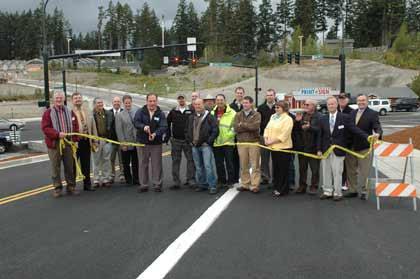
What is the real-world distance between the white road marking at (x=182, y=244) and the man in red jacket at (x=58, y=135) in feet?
9.88

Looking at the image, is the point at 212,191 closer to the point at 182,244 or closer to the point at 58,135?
the point at 58,135

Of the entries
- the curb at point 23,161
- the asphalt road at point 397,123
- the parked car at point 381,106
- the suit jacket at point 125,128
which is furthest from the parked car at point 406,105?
the suit jacket at point 125,128

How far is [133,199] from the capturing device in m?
9.23

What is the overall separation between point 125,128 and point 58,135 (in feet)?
4.57

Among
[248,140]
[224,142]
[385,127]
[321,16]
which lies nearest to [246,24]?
[321,16]

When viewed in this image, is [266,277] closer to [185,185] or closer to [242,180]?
[242,180]

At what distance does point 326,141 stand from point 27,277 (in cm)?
568

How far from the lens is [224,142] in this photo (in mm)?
9945

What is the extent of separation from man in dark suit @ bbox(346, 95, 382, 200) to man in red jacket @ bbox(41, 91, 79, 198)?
5192 millimetres

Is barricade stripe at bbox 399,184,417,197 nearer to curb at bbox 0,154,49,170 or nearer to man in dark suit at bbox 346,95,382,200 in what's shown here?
man in dark suit at bbox 346,95,382,200

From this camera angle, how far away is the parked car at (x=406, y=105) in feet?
204

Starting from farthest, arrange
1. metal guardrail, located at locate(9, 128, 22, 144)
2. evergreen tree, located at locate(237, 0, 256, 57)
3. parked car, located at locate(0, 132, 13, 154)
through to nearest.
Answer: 1. evergreen tree, located at locate(237, 0, 256, 57)
2. metal guardrail, located at locate(9, 128, 22, 144)
3. parked car, located at locate(0, 132, 13, 154)

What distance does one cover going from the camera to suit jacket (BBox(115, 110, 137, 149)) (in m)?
10.4

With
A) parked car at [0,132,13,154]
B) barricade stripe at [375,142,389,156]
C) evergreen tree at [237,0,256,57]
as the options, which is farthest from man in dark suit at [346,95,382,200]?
evergreen tree at [237,0,256,57]
